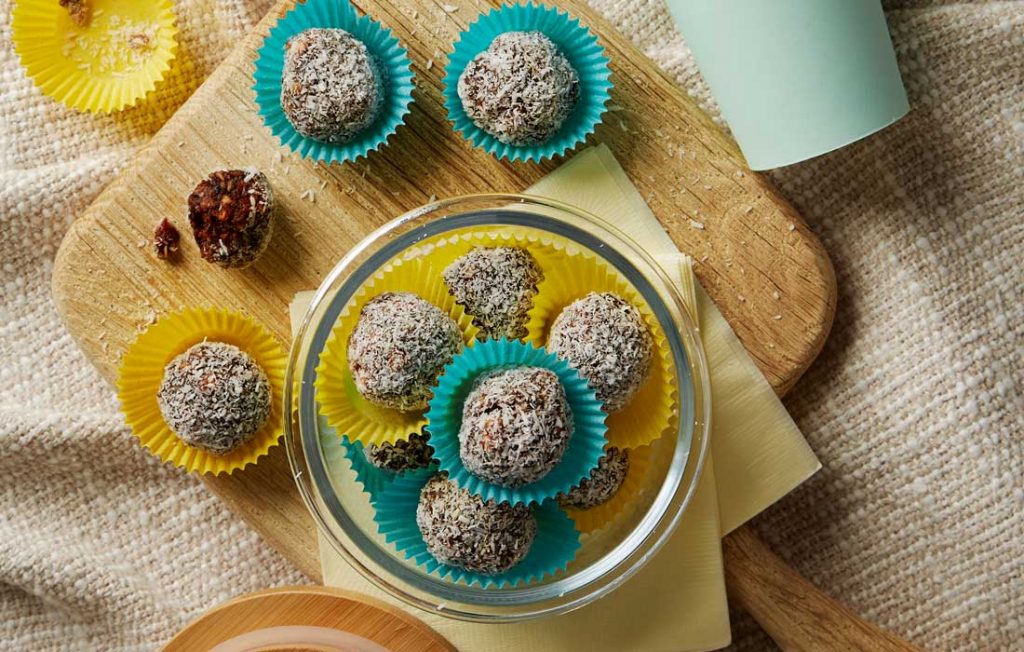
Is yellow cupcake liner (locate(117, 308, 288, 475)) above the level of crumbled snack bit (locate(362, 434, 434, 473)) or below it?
above

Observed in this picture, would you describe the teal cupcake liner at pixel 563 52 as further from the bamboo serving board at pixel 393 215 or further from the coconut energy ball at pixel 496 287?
the coconut energy ball at pixel 496 287

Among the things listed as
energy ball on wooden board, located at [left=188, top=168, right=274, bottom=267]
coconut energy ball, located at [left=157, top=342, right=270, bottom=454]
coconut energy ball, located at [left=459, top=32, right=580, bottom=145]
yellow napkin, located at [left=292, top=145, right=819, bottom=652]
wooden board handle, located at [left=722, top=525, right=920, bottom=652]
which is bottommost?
wooden board handle, located at [left=722, top=525, right=920, bottom=652]

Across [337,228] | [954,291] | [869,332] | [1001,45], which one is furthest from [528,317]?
[1001,45]

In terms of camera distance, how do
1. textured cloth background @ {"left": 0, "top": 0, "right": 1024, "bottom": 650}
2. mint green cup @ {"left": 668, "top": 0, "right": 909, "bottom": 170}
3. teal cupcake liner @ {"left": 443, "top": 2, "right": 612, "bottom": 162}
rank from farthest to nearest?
textured cloth background @ {"left": 0, "top": 0, "right": 1024, "bottom": 650}
teal cupcake liner @ {"left": 443, "top": 2, "right": 612, "bottom": 162}
mint green cup @ {"left": 668, "top": 0, "right": 909, "bottom": 170}

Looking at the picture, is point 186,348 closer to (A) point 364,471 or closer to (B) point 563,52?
(A) point 364,471

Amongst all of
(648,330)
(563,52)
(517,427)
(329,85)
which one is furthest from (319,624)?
(563,52)

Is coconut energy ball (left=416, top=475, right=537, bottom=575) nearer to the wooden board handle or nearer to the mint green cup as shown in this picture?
the wooden board handle

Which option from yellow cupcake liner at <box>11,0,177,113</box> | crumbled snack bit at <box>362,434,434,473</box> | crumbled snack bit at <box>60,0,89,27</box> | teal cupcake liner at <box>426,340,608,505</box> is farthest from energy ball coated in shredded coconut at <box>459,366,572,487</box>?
crumbled snack bit at <box>60,0,89,27</box>

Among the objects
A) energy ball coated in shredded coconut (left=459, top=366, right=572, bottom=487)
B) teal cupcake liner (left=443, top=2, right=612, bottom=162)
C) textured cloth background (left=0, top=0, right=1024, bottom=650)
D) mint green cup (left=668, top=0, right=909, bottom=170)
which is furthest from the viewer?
textured cloth background (left=0, top=0, right=1024, bottom=650)
